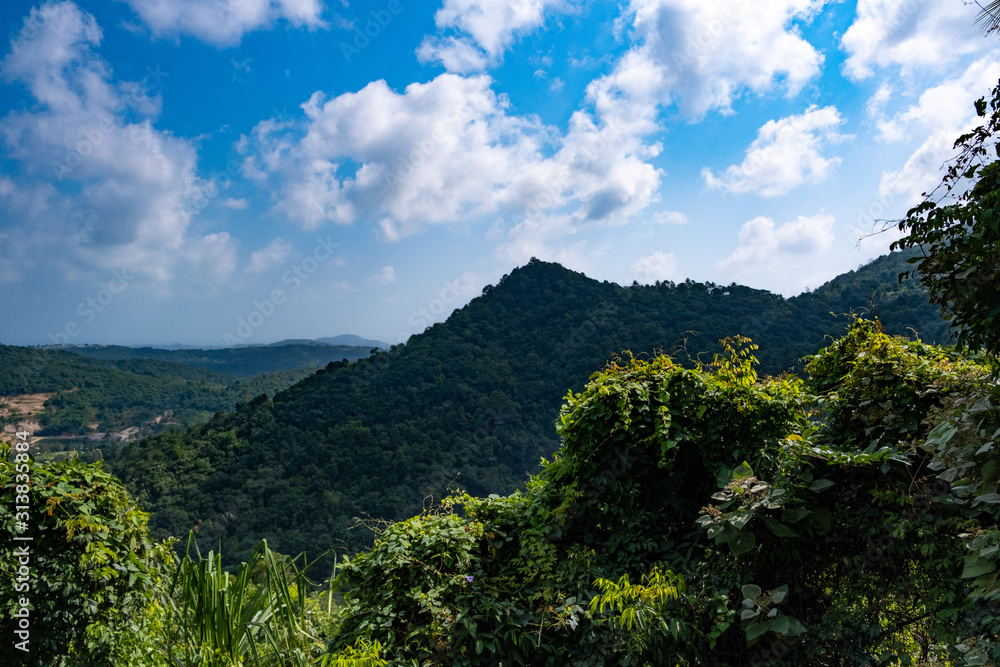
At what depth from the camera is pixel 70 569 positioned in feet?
8.47

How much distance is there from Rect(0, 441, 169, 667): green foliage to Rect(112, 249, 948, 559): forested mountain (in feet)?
49.7

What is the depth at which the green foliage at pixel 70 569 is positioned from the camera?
252 centimetres

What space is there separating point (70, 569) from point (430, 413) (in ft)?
84.0

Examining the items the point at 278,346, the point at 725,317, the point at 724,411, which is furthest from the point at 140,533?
the point at 278,346

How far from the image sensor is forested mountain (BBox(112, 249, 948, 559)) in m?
21.2

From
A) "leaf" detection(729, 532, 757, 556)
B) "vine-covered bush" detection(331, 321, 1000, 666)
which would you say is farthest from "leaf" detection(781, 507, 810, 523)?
"leaf" detection(729, 532, 757, 556)

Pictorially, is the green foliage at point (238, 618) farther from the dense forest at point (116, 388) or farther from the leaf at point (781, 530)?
the dense forest at point (116, 388)

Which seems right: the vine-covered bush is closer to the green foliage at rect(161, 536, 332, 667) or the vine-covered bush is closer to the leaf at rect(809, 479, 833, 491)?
the leaf at rect(809, 479, 833, 491)

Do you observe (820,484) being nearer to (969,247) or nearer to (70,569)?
(969,247)

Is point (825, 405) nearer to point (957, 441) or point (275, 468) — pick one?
point (957, 441)

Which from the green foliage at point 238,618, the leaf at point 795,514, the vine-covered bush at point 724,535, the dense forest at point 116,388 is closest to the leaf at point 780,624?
the vine-covered bush at point 724,535

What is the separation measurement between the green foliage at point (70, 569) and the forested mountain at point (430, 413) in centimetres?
1514

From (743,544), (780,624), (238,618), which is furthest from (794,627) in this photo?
(238,618)

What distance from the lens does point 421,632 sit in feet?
7.50
